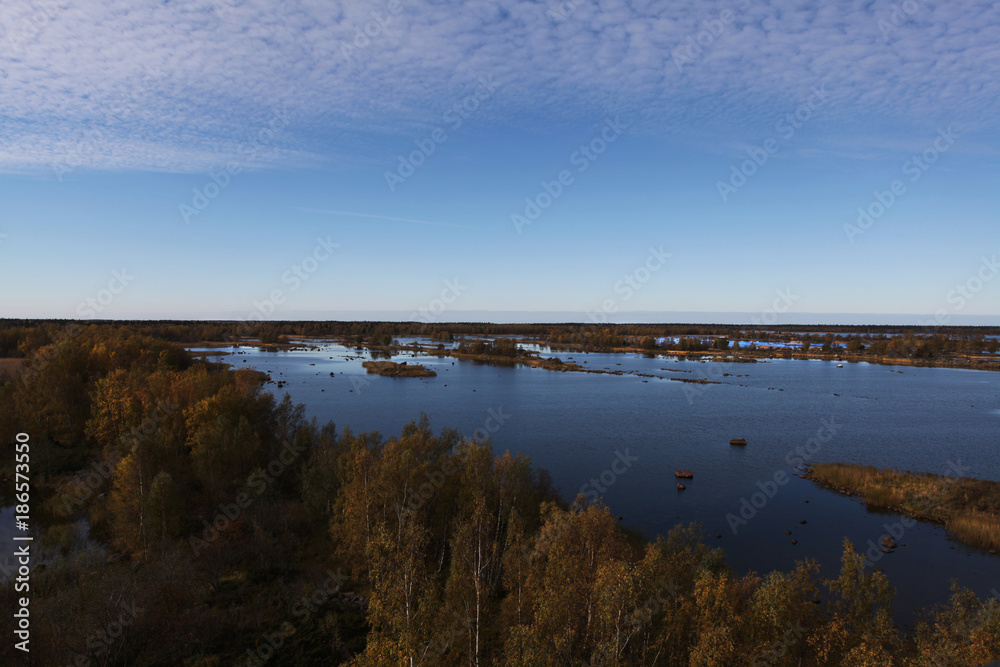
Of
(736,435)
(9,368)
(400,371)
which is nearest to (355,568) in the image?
(736,435)

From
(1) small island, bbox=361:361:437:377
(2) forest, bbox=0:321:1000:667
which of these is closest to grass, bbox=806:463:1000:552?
(2) forest, bbox=0:321:1000:667

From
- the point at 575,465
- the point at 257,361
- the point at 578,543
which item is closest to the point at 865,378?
the point at 575,465

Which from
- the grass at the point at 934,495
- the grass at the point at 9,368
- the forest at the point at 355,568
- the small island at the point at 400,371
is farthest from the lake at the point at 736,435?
the grass at the point at 9,368

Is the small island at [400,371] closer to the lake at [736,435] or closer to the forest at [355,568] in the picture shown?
the lake at [736,435]

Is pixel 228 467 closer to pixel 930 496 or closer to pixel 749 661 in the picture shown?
pixel 749 661

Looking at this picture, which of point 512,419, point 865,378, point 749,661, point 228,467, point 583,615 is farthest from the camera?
point 865,378

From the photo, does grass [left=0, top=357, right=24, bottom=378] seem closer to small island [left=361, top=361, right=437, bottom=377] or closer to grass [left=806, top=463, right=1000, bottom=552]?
small island [left=361, top=361, right=437, bottom=377]

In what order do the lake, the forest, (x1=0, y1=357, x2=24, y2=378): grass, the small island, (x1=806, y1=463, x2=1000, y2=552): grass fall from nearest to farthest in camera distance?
the forest
the lake
(x1=806, y1=463, x2=1000, y2=552): grass
(x1=0, y1=357, x2=24, y2=378): grass
the small island
